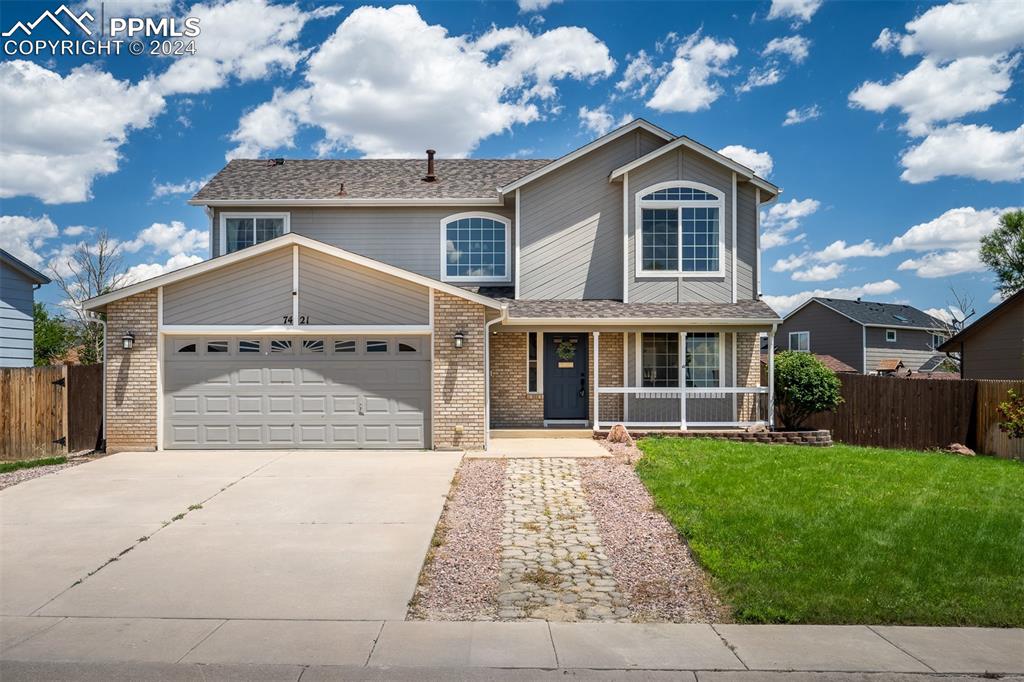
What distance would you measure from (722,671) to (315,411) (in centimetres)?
1042

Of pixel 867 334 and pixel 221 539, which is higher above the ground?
pixel 867 334

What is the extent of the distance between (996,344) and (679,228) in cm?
1159

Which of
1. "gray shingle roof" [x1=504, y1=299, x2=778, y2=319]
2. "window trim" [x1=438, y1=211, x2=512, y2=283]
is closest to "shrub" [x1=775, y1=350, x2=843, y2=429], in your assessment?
"gray shingle roof" [x1=504, y1=299, x2=778, y2=319]

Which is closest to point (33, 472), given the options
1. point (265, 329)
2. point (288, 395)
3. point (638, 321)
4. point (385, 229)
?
point (288, 395)

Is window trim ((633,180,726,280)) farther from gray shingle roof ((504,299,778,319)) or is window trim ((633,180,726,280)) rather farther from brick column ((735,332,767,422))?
brick column ((735,332,767,422))

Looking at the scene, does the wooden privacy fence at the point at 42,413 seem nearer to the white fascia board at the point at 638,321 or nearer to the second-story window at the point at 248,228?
the second-story window at the point at 248,228

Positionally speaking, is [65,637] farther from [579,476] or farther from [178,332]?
[178,332]

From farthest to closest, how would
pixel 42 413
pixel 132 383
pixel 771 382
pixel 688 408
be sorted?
pixel 688 408, pixel 771 382, pixel 132 383, pixel 42 413

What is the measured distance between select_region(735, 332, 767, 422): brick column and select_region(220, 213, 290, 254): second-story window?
452 inches

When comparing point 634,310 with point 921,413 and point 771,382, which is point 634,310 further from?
point 921,413

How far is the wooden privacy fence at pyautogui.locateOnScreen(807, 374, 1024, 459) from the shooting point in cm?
1608

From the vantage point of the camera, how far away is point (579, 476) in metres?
11.2

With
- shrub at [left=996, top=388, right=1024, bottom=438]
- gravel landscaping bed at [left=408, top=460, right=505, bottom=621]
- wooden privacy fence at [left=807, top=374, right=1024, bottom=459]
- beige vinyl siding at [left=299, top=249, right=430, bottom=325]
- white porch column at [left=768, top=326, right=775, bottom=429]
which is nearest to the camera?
gravel landscaping bed at [left=408, top=460, right=505, bottom=621]

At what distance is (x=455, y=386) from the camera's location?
13.8 metres
